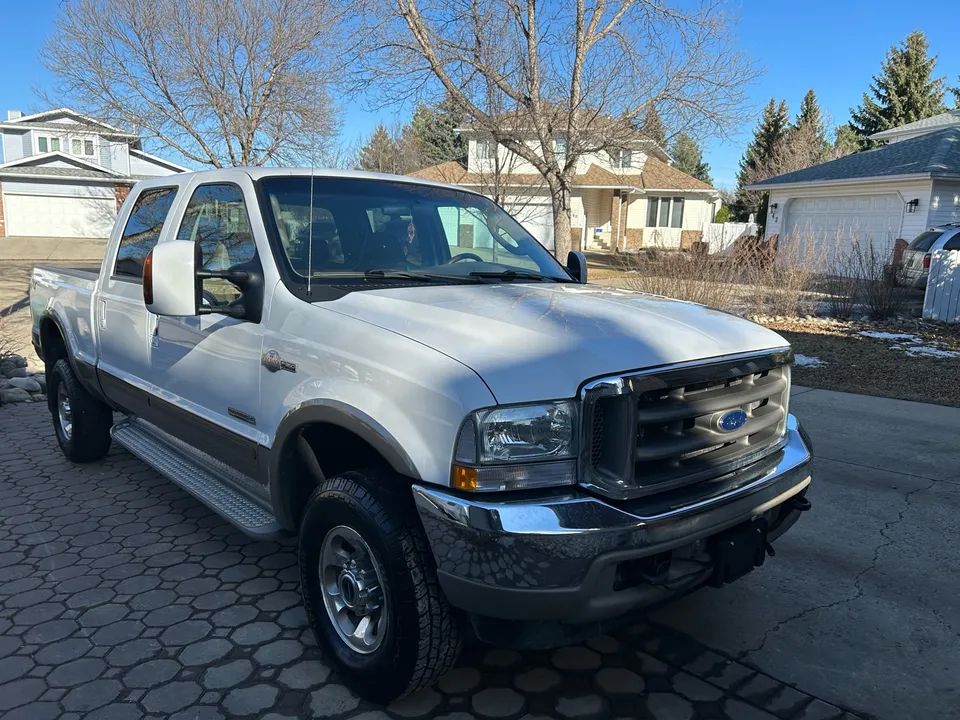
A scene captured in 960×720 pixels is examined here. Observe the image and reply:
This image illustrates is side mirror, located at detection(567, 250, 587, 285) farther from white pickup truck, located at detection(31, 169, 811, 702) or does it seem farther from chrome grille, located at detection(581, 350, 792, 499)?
chrome grille, located at detection(581, 350, 792, 499)

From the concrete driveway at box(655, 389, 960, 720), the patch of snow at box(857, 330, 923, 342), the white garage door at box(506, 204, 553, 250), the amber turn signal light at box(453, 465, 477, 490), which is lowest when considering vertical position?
the concrete driveway at box(655, 389, 960, 720)

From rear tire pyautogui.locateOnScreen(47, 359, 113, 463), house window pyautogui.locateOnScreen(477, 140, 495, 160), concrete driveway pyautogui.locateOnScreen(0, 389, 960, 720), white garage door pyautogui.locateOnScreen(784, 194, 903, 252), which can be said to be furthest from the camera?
white garage door pyautogui.locateOnScreen(784, 194, 903, 252)

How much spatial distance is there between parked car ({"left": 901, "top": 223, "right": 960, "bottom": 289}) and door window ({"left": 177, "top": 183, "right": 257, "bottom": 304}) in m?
13.0

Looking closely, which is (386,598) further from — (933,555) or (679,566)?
(933,555)

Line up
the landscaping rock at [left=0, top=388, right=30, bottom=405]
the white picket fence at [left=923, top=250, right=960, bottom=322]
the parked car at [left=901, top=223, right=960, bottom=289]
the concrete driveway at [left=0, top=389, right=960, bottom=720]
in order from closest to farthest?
the concrete driveway at [left=0, top=389, right=960, bottom=720]
the landscaping rock at [left=0, top=388, right=30, bottom=405]
the white picket fence at [left=923, top=250, right=960, bottom=322]
the parked car at [left=901, top=223, right=960, bottom=289]

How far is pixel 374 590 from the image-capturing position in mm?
2768

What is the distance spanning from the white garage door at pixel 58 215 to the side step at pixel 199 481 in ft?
130

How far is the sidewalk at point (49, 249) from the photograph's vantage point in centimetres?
3145

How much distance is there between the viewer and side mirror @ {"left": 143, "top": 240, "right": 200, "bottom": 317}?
3078 millimetres

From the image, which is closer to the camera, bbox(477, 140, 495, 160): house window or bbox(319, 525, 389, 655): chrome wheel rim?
bbox(319, 525, 389, 655): chrome wheel rim

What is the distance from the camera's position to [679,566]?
2.61 metres

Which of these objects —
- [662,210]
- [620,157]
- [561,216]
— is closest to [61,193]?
[662,210]

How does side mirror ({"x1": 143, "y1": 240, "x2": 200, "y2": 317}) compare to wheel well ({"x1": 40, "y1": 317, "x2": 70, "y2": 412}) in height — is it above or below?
above

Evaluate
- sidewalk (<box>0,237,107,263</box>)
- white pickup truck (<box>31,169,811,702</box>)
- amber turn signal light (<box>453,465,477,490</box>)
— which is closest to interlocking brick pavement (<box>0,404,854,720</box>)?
white pickup truck (<box>31,169,811,702</box>)
